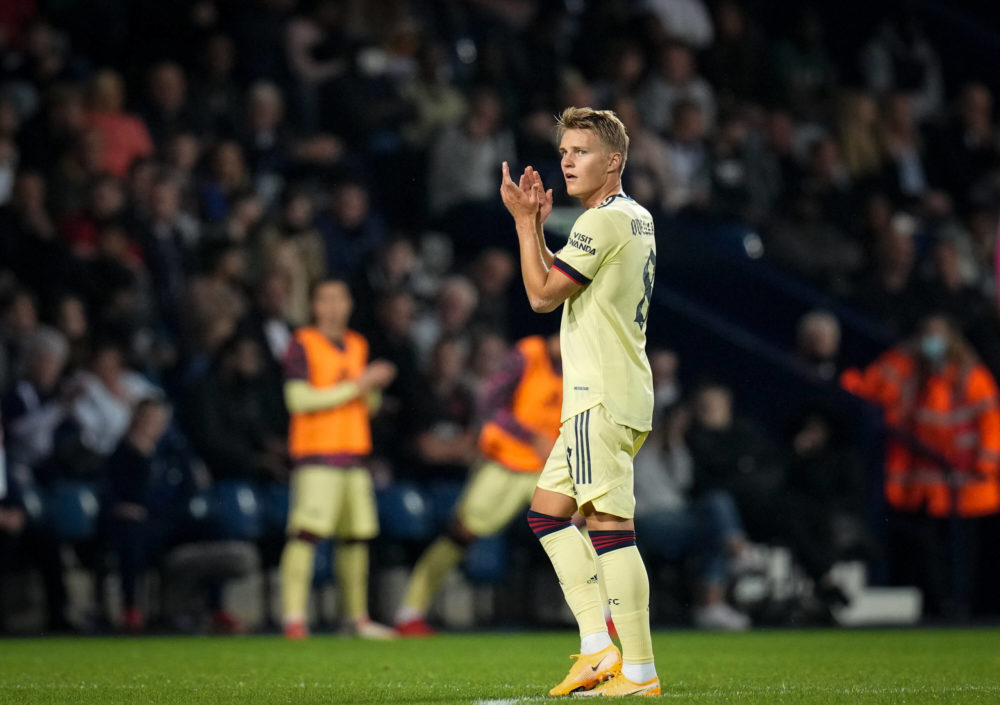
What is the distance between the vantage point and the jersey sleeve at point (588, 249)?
553 centimetres

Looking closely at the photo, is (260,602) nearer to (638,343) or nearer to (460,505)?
(460,505)

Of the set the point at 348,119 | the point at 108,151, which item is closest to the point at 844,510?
Answer: the point at 348,119

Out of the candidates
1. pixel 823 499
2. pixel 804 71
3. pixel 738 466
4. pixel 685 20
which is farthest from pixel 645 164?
pixel 823 499

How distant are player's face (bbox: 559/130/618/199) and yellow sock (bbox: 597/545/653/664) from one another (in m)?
1.31

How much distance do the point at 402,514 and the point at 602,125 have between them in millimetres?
5899

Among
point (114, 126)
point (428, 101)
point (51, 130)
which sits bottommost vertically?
Result: point (51, 130)

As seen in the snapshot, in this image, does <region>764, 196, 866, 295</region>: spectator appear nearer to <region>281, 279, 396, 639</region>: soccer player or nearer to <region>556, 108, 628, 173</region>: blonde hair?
<region>281, 279, 396, 639</region>: soccer player

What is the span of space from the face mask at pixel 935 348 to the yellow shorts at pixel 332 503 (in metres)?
4.92

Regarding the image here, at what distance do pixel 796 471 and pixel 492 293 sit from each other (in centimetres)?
276

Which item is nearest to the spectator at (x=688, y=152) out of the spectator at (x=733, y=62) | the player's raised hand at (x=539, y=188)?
the spectator at (x=733, y=62)

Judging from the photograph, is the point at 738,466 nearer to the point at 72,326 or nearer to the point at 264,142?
the point at 264,142

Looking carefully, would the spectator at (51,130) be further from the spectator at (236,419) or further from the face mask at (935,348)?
the face mask at (935,348)

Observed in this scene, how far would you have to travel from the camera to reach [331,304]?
1003 centimetres

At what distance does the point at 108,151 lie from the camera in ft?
39.8
